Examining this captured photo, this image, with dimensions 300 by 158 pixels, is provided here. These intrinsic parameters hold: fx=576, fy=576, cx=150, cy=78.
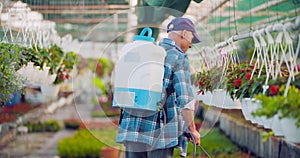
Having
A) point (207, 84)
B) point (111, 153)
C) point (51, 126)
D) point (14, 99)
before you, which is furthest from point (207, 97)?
point (51, 126)

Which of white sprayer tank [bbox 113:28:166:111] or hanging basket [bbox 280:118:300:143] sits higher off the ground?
white sprayer tank [bbox 113:28:166:111]

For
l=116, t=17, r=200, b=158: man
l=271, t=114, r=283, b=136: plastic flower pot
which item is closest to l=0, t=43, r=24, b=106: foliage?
l=116, t=17, r=200, b=158: man

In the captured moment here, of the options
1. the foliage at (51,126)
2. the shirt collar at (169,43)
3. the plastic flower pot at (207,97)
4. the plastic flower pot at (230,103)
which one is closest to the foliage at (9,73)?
the shirt collar at (169,43)

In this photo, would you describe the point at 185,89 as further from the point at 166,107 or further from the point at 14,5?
the point at 14,5

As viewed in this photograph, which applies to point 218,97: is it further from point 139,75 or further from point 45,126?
point 45,126

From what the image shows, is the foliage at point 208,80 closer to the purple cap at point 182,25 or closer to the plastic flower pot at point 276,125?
the purple cap at point 182,25

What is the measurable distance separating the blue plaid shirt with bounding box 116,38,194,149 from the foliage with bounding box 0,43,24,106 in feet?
3.12

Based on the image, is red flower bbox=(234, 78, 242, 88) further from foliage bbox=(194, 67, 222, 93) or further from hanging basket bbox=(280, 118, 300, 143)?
hanging basket bbox=(280, 118, 300, 143)

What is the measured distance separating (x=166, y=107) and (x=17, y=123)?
7.05 m

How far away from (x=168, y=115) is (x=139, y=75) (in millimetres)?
310

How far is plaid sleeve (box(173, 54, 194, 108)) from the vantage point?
2.99m

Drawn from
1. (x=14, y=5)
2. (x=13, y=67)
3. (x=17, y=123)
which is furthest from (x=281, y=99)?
(x=17, y=123)

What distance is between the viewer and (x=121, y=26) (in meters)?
11.2

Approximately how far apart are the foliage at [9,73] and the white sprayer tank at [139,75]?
97 centimetres
